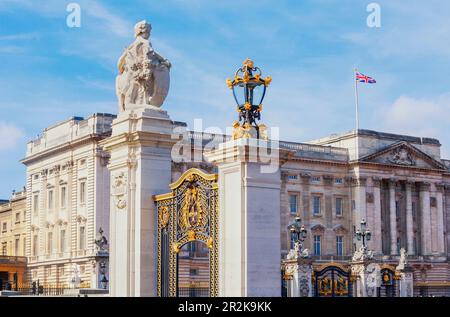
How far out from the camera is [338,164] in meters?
91.2

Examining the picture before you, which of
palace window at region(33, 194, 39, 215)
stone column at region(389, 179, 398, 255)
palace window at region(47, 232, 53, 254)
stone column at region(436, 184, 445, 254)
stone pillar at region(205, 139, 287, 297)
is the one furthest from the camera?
stone column at region(436, 184, 445, 254)

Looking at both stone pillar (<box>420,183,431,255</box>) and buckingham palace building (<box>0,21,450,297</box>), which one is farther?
stone pillar (<box>420,183,431,255</box>)

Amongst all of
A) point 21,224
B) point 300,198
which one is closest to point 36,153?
point 21,224

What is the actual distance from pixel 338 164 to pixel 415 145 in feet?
36.5

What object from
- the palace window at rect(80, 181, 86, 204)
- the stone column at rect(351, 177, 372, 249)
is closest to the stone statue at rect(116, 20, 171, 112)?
the palace window at rect(80, 181, 86, 204)

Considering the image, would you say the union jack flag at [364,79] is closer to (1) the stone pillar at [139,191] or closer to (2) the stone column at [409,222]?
(2) the stone column at [409,222]

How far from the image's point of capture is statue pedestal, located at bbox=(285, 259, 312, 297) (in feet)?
86.3

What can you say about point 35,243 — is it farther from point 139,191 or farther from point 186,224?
point 186,224

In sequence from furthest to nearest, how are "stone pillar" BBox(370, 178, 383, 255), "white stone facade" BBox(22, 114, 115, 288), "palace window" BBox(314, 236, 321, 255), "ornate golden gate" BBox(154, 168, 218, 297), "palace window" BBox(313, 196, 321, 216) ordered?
"stone pillar" BBox(370, 178, 383, 255) → "palace window" BBox(313, 196, 321, 216) → "palace window" BBox(314, 236, 321, 255) → "white stone facade" BBox(22, 114, 115, 288) → "ornate golden gate" BBox(154, 168, 218, 297)

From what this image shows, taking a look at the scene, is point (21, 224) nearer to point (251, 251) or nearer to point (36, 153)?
point (36, 153)

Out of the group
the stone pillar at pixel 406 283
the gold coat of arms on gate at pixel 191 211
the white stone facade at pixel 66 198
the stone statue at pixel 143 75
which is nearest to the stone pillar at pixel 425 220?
the white stone facade at pixel 66 198

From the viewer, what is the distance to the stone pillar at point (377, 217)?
301ft

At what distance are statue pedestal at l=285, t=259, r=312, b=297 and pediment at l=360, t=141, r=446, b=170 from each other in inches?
2521

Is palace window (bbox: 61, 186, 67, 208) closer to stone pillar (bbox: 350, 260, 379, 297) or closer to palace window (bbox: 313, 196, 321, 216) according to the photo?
palace window (bbox: 313, 196, 321, 216)
